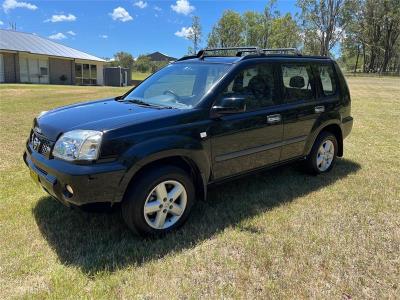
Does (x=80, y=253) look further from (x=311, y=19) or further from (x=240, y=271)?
(x=311, y=19)

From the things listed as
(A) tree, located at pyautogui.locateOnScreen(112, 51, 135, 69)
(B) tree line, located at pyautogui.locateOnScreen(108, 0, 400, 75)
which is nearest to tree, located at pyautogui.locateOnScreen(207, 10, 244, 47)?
(B) tree line, located at pyautogui.locateOnScreen(108, 0, 400, 75)

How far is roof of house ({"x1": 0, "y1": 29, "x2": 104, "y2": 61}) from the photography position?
3041 cm

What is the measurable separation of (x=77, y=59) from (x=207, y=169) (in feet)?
111

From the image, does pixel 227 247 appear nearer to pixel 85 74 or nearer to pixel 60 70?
pixel 60 70

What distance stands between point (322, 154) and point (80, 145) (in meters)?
3.84

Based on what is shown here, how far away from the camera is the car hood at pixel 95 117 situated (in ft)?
11.6

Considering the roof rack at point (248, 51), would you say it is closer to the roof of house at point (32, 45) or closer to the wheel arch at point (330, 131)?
the wheel arch at point (330, 131)

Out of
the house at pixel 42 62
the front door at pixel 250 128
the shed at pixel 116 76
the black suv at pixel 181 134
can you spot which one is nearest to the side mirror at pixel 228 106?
the black suv at pixel 181 134

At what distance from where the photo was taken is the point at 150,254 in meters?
3.47

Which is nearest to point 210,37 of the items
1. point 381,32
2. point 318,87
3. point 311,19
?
point 311,19

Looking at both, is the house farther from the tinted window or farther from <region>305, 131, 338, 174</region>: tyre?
the tinted window

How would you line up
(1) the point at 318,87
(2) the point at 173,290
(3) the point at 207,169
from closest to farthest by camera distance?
(2) the point at 173,290
(3) the point at 207,169
(1) the point at 318,87

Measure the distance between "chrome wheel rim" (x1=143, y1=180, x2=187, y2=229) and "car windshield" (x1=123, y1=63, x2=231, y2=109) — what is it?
0.88m

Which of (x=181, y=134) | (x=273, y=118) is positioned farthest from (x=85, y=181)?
(x=273, y=118)
